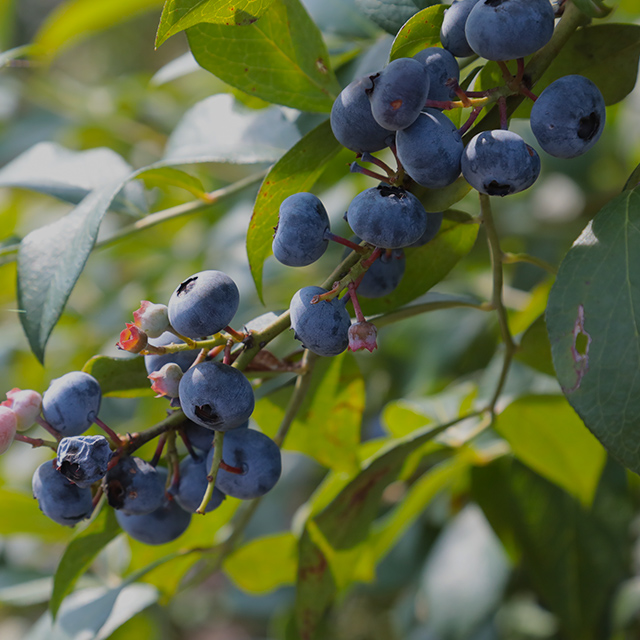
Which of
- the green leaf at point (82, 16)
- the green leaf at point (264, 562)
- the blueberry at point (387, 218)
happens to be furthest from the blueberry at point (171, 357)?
the green leaf at point (82, 16)

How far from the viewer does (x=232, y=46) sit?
773mm

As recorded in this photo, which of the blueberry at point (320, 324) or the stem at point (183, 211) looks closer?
the blueberry at point (320, 324)

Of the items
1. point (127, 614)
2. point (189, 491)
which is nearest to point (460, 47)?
point (189, 491)

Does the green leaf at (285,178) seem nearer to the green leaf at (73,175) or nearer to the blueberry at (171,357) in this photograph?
the blueberry at (171,357)

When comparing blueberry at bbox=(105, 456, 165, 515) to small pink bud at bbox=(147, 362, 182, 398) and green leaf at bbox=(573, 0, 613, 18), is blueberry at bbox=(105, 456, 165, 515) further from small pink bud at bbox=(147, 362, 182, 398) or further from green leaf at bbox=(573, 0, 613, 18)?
green leaf at bbox=(573, 0, 613, 18)

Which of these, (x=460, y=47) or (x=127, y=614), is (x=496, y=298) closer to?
(x=460, y=47)

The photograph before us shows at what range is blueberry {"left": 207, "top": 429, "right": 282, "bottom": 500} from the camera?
649mm

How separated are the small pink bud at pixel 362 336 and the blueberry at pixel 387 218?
0.07m

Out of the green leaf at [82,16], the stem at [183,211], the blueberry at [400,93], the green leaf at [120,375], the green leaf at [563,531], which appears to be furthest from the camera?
the green leaf at [82,16]

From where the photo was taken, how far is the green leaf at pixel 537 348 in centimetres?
92

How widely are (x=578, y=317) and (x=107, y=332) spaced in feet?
5.13

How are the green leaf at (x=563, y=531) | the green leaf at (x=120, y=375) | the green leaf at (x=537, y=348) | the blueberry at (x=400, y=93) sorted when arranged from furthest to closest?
the green leaf at (x=563, y=531) → the green leaf at (x=537, y=348) → the green leaf at (x=120, y=375) → the blueberry at (x=400, y=93)

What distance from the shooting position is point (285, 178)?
2.32 ft

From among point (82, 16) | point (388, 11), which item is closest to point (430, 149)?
point (388, 11)
